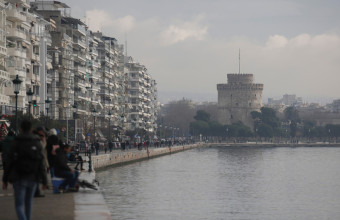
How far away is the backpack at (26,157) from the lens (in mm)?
11977

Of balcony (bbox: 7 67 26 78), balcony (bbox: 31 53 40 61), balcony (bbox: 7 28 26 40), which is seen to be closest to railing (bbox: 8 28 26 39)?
balcony (bbox: 7 28 26 40)

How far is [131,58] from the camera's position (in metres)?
164

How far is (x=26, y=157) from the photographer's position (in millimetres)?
12016

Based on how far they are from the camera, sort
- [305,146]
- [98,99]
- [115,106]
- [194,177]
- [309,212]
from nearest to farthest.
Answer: [309,212] → [194,177] → [98,99] → [115,106] → [305,146]

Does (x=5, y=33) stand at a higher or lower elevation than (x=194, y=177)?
higher

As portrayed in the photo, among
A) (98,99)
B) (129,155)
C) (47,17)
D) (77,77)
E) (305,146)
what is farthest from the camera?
(305,146)

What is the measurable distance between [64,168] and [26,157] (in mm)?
6286

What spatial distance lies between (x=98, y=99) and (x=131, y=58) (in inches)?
2155

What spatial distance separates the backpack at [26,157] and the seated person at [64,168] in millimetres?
5869

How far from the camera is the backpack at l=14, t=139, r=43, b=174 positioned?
39.3ft

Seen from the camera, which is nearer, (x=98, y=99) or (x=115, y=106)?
(x=98, y=99)

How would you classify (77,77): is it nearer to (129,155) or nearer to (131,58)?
(129,155)

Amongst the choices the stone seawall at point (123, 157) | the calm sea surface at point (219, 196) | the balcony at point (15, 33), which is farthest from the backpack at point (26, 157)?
the balcony at point (15, 33)

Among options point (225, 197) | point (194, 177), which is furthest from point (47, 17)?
point (225, 197)
